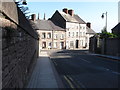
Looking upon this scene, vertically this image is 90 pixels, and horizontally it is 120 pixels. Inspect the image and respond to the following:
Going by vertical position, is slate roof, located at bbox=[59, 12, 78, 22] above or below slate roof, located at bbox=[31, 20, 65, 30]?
above

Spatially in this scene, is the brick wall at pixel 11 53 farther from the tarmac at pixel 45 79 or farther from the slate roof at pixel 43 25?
the slate roof at pixel 43 25

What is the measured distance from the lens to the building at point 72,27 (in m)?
75.9

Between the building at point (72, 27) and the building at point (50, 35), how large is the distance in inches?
106

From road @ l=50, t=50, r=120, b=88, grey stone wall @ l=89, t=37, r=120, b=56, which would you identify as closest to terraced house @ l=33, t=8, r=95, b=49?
grey stone wall @ l=89, t=37, r=120, b=56

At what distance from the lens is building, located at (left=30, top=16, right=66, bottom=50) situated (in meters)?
69.2

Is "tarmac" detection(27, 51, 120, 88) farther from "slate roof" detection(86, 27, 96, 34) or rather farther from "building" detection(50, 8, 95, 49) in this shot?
"slate roof" detection(86, 27, 96, 34)

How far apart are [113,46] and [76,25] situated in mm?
44954

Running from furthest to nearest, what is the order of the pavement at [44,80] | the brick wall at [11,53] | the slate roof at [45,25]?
the slate roof at [45,25]
the pavement at [44,80]
the brick wall at [11,53]

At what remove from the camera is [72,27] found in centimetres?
7869

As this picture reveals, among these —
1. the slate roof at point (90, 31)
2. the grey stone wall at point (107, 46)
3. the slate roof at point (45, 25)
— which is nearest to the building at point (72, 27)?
the slate roof at point (90, 31)

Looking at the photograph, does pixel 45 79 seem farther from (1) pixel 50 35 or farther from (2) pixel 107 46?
(1) pixel 50 35

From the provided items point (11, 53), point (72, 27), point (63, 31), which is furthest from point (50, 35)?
point (11, 53)

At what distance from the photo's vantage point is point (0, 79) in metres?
3.11

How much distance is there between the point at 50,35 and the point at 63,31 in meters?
5.68
